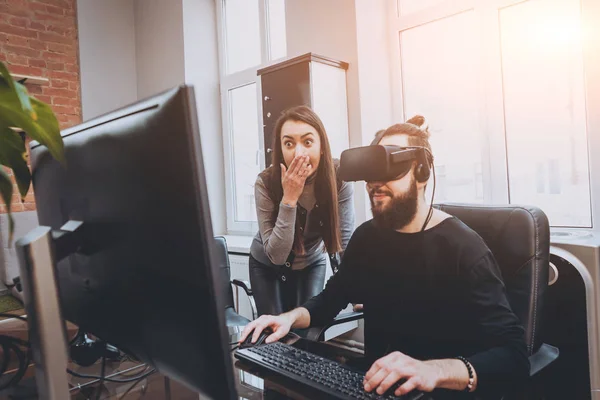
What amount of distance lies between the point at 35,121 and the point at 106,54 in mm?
4121

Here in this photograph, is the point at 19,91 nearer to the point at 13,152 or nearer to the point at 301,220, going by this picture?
the point at 13,152

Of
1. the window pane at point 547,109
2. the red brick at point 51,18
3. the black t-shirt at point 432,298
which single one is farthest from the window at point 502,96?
the red brick at point 51,18

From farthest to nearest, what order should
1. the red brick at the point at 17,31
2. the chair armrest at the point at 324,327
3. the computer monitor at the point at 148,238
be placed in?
the red brick at the point at 17,31 → the chair armrest at the point at 324,327 → the computer monitor at the point at 148,238

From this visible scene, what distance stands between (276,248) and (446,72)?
1478mm

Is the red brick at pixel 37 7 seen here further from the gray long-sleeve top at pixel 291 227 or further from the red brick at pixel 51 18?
the gray long-sleeve top at pixel 291 227

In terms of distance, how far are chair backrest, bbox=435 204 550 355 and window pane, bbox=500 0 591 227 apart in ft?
3.67

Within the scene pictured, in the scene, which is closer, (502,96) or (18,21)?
(502,96)

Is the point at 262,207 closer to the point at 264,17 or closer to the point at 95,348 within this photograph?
the point at 95,348

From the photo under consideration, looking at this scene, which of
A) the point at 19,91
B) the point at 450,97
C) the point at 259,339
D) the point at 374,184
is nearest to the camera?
the point at 19,91

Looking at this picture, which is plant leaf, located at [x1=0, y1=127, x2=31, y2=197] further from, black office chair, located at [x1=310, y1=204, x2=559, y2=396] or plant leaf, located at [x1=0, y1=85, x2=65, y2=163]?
black office chair, located at [x1=310, y1=204, x2=559, y2=396]

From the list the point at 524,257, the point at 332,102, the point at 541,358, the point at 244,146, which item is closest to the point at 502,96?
the point at 332,102

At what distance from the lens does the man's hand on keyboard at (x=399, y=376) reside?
92 cm

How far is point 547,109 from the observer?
7.63ft

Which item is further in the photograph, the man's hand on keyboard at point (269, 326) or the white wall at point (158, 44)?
the white wall at point (158, 44)
